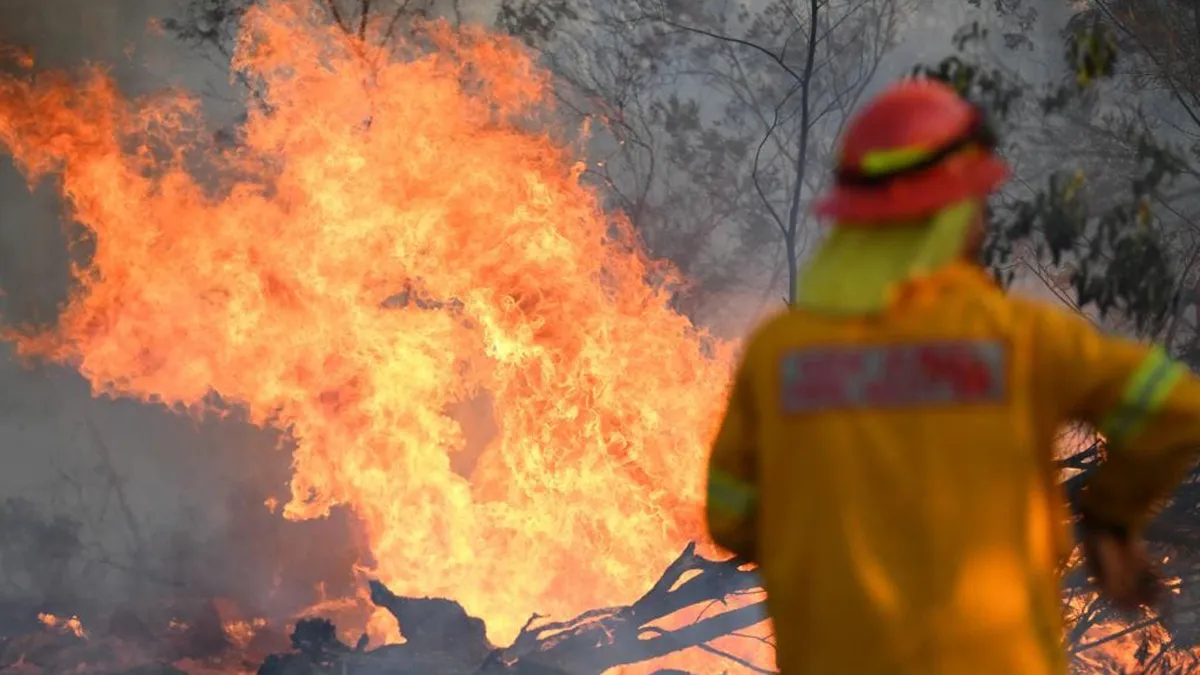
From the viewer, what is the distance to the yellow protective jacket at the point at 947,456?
1799 millimetres

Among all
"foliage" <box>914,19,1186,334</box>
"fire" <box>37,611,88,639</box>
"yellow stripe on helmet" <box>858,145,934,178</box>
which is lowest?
"yellow stripe on helmet" <box>858,145,934,178</box>

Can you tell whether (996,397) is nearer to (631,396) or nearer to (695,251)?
(631,396)

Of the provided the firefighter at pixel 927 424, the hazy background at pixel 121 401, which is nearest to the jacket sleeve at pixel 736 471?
the firefighter at pixel 927 424

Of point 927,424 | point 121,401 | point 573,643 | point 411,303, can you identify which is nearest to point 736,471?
point 927,424

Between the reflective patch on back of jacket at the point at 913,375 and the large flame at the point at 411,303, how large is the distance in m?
5.00

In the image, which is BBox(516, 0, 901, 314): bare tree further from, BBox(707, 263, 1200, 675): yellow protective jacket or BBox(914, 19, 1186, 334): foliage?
BBox(707, 263, 1200, 675): yellow protective jacket

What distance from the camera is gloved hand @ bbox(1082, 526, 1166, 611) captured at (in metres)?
2.00

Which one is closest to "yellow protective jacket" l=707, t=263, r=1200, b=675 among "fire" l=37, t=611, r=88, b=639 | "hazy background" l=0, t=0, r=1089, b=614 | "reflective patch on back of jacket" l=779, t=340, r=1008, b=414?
"reflective patch on back of jacket" l=779, t=340, r=1008, b=414

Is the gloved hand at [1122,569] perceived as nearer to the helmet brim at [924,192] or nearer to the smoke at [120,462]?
the helmet brim at [924,192]

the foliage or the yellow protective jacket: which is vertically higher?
the foliage

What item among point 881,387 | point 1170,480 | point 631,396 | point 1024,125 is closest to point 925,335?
point 881,387

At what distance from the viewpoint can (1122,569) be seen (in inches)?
78.5

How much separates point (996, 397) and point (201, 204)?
252 inches

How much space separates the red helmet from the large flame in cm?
497
